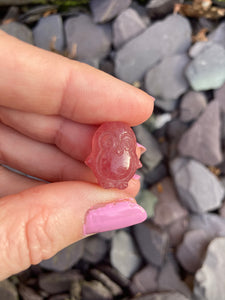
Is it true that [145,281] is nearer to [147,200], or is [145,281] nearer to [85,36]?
[147,200]

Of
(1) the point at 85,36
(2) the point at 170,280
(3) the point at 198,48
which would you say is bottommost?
(2) the point at 170,280

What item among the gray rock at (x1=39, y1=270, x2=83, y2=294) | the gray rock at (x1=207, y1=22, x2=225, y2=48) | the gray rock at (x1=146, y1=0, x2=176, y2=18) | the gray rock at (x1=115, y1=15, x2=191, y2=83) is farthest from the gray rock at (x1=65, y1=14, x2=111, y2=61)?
the gray rock at (x1=39, y1=270, x2=83, y2=294)

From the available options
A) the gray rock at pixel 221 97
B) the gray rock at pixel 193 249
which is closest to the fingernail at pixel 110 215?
the gray rock at pixel 193 249

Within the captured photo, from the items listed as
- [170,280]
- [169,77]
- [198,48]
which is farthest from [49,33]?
[170,280]

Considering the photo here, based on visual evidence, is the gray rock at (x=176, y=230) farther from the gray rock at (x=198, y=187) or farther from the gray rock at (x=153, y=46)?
the gray rock at (x=153, y=46)

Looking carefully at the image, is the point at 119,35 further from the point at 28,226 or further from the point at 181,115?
the point at 28,226

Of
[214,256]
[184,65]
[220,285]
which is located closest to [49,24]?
[184,65]
